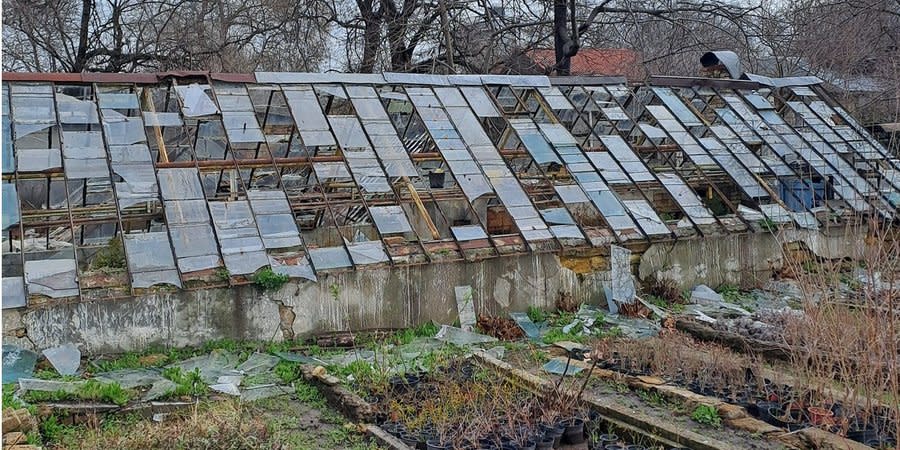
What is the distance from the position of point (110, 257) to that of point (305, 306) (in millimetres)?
2785

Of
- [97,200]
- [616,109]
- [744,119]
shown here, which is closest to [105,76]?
[97,200]

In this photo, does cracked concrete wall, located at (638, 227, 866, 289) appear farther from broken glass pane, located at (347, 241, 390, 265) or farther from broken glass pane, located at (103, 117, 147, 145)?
broken glass pane, located at (103, 117, 147, 145)

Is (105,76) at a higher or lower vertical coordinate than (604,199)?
higher

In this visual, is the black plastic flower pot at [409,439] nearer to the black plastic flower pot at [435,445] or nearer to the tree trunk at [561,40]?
the black plastic flower pot at [435,445]

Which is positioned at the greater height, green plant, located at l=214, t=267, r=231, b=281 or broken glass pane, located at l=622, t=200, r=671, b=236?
broken glass pane, located at l=622, t=200, r=671, b=236

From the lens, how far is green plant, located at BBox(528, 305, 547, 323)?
10093 mm

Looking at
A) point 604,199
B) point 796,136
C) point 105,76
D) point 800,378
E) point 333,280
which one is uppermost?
point 105,76

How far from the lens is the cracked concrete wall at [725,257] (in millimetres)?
11172

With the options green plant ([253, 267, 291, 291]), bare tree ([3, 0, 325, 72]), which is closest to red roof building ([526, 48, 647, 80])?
bare tree ([3, 0, 325, 72])

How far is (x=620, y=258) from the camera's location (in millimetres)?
10766

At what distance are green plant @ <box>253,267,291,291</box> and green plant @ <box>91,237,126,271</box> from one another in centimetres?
181

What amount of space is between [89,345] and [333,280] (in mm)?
2715

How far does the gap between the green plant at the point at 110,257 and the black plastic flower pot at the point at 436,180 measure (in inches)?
212

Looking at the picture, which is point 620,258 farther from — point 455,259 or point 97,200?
point 97,200
